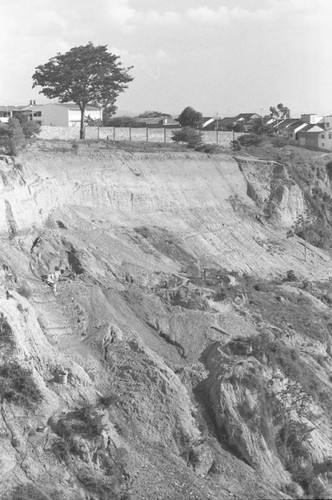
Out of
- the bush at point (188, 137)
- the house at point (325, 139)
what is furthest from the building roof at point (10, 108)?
the house at point (325, 139)

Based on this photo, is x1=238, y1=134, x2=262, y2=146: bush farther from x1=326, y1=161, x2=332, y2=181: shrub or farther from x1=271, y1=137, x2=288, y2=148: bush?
x1=326, y1=161, x2=332, y2=181: shrub

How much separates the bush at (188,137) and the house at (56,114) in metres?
5.01

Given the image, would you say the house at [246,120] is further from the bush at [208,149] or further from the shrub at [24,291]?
the shrub at [24,291]

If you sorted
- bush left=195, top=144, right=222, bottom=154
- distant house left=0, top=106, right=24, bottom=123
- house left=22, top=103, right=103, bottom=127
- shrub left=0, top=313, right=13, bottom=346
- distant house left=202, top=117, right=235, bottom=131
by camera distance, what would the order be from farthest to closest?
distant house left=202, top=117, right=235, bottom=131 → distant house left=0, top=106, right=24, bottom=123 → house left=22, top=103, right=103, bottom=127 → bush left=195, top=144, right=222, bottom=154 → shrub left=0, top=313, right=13, bottom=346

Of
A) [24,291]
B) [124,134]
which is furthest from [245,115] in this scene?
[24,291]

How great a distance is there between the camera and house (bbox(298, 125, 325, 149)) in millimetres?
56497

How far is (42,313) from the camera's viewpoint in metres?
28.2

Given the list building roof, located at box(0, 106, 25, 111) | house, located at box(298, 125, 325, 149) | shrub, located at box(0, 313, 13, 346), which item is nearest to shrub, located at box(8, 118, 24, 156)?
shrub, located at box(0, 313, 13, 346)

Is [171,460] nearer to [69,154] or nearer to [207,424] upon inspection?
[207,424]

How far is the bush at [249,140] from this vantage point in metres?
52.8

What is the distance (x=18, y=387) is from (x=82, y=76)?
27.3 metres

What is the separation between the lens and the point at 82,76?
49188 mm

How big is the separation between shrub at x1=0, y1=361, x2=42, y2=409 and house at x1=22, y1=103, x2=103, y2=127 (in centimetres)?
2668

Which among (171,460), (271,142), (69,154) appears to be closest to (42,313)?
(171,460)
